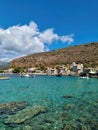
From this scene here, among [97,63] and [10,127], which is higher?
[97,63]

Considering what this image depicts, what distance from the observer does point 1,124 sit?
22.1 metres

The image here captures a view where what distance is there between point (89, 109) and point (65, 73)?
483 ft

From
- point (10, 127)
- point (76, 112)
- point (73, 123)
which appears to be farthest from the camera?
point (76, 112)

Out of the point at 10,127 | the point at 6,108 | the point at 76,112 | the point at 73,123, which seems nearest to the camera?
the point at 10,127

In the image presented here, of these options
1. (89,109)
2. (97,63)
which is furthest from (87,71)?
(89,109)

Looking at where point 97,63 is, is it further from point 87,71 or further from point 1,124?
point 1,124

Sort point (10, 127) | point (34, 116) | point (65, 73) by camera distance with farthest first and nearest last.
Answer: point (65, 73) → point (34, 116) → point (10, 127)

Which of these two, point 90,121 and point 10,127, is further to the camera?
point 90,121

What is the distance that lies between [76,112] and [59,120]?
14.8ft

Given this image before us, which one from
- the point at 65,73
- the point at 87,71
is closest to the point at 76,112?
the point at 87,71

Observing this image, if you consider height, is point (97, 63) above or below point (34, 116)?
above

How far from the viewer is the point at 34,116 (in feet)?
82.3

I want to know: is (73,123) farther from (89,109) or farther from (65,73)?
(65,73)

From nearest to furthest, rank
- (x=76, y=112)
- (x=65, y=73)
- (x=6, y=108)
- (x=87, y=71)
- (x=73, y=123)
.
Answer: (x=73, y=123) < (x=76, y=112) < (x=6, y=108) < (x=87, y=71) < (x=65, y=73)
